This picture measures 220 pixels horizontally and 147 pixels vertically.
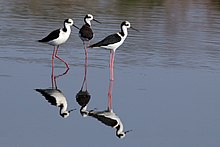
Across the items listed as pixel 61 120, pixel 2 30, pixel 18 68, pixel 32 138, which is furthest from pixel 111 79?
pixel 2 30

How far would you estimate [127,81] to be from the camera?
1130cm

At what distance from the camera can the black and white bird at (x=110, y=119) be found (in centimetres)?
846

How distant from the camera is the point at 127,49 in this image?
1442cm

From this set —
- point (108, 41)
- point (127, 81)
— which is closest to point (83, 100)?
point (127, 81)

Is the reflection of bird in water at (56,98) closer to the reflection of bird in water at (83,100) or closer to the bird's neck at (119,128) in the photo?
the reflection of bird in water at (83,100)

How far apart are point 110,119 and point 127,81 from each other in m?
2.36

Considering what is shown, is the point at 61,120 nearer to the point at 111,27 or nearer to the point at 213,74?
the point at 213,74

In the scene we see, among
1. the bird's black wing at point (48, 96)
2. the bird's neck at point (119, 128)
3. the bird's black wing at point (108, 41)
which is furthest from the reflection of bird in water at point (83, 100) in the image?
the bird's black wing at point (108, 41)

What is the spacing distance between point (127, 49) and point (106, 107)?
16.1 feet

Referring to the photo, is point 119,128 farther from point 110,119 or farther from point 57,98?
point 57,98

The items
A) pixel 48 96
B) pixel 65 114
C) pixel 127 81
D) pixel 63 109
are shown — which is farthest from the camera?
pixel 127 81

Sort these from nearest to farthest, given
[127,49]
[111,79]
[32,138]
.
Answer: [32,138]
[111,79]
[127,49]

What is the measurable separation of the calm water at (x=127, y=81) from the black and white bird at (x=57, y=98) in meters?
0.09

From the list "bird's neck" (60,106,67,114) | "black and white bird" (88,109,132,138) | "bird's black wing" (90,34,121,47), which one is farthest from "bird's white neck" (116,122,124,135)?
"bird's black wing" (90,34,121,47)
